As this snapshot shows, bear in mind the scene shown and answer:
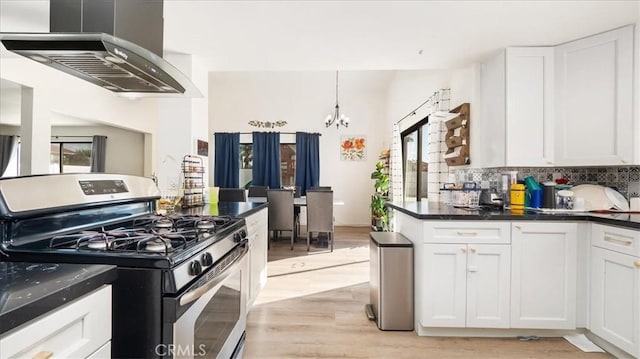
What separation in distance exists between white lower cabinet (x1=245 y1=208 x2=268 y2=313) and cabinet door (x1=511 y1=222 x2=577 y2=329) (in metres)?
1.86

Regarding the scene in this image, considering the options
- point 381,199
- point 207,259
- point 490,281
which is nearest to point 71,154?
point 381,199

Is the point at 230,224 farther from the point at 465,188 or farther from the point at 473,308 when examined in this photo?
the point at 465,188

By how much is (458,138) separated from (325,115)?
4.06 meters

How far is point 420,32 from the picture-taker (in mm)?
2262

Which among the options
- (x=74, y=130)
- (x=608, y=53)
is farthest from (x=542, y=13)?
(x=74, y=130)

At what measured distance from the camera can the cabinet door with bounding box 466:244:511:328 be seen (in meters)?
2.06

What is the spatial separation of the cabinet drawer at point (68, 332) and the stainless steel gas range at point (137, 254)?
0.10 m

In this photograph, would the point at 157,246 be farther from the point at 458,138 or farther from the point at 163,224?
the point at 458,138

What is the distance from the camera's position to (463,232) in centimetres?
207

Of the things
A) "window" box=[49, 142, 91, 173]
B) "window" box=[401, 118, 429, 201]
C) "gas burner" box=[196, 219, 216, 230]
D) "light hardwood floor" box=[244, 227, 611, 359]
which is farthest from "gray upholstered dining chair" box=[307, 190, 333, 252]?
"window" box=[49, 142, 91, 173]

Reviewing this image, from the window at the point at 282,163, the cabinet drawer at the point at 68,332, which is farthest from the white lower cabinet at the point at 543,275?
the window at the point at 282,163

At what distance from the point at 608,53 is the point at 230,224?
9.55ft

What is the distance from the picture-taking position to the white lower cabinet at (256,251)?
89.0 inches

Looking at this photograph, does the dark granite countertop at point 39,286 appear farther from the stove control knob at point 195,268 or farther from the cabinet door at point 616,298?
the cabinet door at point 616,298
